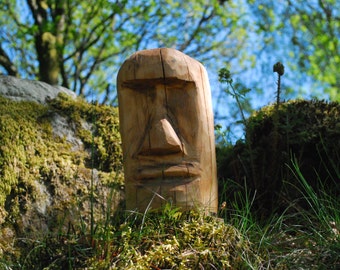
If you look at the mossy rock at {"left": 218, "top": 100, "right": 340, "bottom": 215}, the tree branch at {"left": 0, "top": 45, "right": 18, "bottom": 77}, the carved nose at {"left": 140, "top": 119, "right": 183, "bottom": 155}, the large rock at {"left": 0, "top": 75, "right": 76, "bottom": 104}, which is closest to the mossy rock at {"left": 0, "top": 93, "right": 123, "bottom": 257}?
the large rock at {"left": 0, "top": 75, "right": 76, "bottom": 104}

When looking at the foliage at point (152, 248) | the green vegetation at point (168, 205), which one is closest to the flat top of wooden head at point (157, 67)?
the green vegetation at point (168, 205)

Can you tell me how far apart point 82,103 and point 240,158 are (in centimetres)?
170

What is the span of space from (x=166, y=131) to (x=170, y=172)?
10.9 inches

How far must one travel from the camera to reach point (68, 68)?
1266cm

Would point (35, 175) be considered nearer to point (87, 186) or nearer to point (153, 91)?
point (87, 186)

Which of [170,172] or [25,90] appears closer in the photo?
[170,172]

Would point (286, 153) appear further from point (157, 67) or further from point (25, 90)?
point (25, 90)

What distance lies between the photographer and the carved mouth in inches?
146

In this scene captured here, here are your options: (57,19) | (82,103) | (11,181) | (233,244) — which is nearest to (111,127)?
(82,103)

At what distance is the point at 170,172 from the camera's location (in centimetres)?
371

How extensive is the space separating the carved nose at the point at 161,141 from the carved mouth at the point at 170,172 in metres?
0.10

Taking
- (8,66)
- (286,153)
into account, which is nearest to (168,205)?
(286,153)

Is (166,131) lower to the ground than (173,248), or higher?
higher

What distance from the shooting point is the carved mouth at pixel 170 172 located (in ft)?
12.2
